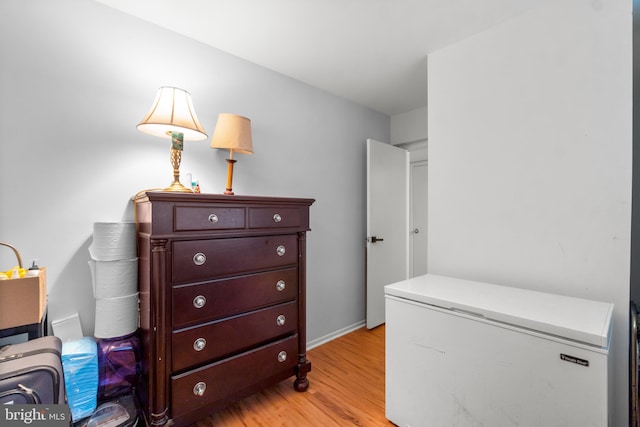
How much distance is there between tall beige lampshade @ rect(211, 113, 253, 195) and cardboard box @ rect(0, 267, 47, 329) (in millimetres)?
1004

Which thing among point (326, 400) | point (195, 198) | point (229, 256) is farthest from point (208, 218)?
point (326, 400)

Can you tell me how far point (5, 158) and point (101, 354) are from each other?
106 cm

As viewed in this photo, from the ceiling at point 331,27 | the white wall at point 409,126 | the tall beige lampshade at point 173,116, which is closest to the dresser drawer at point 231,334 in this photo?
the tall beige lampshade at point 173,116

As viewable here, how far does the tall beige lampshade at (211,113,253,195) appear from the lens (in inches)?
73.4

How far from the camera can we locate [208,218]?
1.50 m

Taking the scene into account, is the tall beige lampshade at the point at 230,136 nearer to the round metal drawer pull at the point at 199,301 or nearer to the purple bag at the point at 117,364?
the round metal drawer pull at the point at 199,301

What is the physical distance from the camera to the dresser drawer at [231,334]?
144 centimetres

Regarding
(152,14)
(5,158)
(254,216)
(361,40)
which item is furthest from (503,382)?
(152,14)

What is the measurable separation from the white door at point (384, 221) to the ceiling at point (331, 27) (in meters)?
0.88

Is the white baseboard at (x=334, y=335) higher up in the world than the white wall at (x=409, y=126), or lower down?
lower down

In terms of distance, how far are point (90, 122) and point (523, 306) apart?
2396 millimetres

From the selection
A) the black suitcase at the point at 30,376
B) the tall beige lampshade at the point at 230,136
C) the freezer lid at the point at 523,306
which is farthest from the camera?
the tall beige lampshade at the point at 230,136

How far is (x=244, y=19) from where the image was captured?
1717 millimetres

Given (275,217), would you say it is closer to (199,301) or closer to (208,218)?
(208,218)
